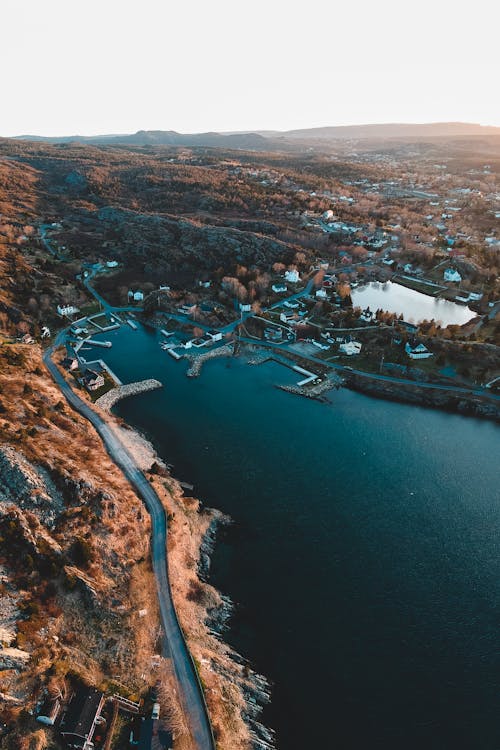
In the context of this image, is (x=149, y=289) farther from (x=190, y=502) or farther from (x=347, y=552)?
(x=347, y=552)

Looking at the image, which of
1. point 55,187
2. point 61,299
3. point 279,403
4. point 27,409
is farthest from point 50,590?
point 55,187

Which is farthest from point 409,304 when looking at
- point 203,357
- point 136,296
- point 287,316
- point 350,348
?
point 136,296

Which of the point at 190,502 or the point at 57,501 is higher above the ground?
the point at 57,501

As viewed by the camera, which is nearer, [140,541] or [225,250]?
[140,541]

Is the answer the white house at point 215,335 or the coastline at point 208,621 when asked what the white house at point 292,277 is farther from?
the coastline at point 208,621

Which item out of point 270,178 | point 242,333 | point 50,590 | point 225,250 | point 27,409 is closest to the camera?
point 50,590

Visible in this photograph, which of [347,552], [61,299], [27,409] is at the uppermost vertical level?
[61,299]

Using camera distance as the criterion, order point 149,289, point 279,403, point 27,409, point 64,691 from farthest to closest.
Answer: point 149,289, point 279,403, point 27,409, point 64,691

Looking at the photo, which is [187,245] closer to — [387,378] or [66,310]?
[66,310]
